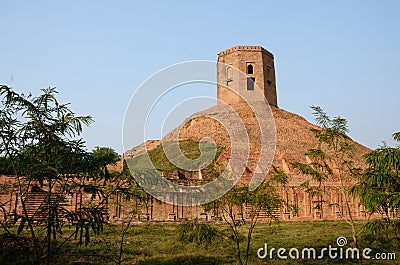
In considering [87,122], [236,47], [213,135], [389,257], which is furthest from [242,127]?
[87,122]

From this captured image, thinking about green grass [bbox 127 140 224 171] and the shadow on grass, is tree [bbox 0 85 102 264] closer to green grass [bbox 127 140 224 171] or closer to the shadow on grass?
the shadow on grass

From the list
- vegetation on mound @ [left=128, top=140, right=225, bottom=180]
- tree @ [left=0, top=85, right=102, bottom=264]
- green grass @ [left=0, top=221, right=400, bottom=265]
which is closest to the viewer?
tree @ [left=0, top=85, right=102, bottom=264]

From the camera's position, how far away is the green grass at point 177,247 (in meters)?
10.9

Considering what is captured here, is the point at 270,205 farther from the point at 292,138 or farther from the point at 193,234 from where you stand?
the point at 292,138

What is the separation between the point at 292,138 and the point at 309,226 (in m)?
29.3

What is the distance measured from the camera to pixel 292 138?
4566 cm

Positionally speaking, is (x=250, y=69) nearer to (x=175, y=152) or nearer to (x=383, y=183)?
(x=175, y=152)

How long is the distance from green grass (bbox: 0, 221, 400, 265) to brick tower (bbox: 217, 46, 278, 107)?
1290 inches

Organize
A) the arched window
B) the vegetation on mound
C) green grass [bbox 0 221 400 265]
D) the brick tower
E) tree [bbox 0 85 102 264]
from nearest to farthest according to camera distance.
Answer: tree [bbox 0 85 102 264]
green grass [bbox 0 221 400 265]
the vegetation on mound
the brick tower
the arched window
